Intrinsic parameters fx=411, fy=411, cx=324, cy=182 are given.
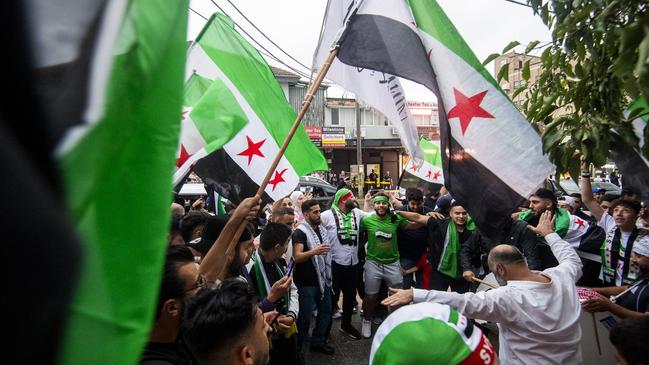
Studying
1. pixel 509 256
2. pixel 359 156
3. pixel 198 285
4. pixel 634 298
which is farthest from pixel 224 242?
pixel 359 156

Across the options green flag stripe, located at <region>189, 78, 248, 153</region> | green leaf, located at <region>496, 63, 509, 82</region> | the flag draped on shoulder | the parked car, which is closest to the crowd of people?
green flag stripe, located at <region>189, 78, 248, 153</region>

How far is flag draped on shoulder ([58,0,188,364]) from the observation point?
0.54 meters

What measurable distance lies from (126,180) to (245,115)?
302 cm

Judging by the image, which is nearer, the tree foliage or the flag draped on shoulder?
the flag draped on shoulder

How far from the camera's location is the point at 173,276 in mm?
1957

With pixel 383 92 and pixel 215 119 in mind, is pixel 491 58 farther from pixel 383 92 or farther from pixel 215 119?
pixel 215 119

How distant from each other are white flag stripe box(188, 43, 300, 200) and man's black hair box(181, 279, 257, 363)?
84.4 inches

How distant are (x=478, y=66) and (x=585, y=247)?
3.12 metres

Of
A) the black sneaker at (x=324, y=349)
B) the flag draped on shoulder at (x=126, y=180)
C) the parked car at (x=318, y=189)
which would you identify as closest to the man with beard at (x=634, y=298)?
the black sneaker at (x=324, y=349)

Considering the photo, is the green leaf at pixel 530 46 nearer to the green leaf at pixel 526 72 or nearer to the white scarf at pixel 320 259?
the green leaf at pixel 526 72

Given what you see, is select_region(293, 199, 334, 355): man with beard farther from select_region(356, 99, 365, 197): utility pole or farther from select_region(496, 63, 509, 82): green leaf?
select_region(356, 99, 365, 197): utility pole

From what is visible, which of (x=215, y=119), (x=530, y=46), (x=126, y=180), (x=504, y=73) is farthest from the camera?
(x=215, y=119)

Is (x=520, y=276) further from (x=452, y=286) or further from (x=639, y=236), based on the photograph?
(x=452, y=286)

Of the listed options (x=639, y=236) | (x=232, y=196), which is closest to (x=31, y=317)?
(x=232, y=196)
